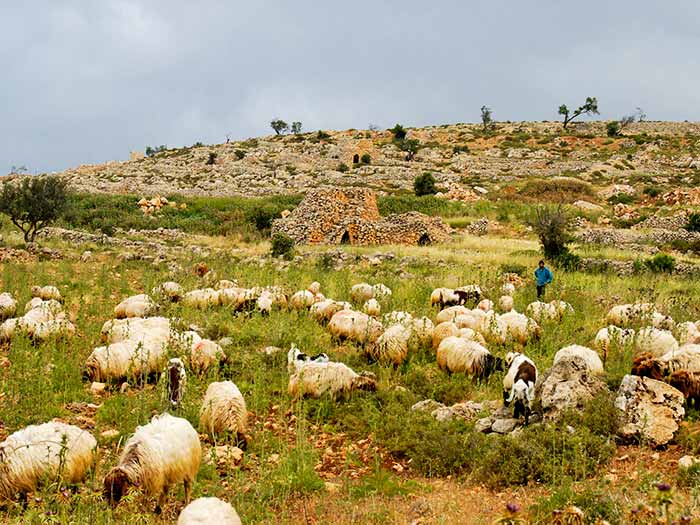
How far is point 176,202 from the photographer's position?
39688 millimetres

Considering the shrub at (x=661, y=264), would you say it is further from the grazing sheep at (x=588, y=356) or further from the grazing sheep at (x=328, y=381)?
the grazing sheep at (x=328, y=381)

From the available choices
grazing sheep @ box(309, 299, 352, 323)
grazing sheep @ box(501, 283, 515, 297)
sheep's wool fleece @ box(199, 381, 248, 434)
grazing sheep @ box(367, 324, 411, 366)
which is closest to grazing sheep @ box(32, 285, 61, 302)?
grazing sheep @ box(309, 299, 352, 323)

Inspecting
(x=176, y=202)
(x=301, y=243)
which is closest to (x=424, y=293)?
(x=301, y=243)

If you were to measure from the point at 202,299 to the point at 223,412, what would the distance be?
19.9 ft

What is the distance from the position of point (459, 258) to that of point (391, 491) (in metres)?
16.0

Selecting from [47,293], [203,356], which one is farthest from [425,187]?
[203,356]

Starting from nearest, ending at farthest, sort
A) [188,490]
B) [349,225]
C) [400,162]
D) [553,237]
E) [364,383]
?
[188,490]
[364,383]
[553,237]
[349,225]
[400,162]

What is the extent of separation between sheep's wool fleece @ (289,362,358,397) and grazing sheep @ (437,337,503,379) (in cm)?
151

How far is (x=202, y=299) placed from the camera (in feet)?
38.2

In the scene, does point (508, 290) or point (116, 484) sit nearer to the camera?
point (116, 484)

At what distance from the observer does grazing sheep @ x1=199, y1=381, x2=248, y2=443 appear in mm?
Result: 5836

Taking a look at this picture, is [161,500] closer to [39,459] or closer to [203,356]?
[39,459]

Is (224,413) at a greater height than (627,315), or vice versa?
(224,413)

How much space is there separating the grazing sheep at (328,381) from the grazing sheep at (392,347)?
111 cm
